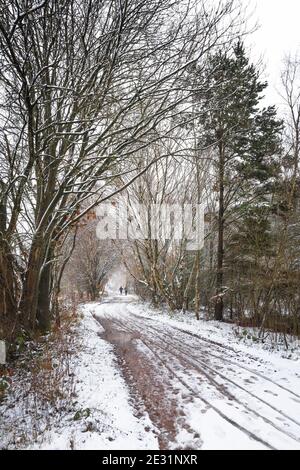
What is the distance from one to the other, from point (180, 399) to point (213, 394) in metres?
0.59

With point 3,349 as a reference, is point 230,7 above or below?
above

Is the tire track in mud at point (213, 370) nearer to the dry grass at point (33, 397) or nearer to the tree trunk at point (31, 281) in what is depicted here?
the dry grass at point (33, 397)

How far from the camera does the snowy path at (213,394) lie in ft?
11.4

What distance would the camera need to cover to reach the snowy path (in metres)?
3.49

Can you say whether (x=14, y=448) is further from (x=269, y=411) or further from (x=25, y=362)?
(x=269, y=411)

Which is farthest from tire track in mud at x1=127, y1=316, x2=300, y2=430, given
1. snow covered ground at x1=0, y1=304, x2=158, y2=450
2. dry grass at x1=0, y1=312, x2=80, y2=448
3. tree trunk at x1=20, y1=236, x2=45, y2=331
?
tree trunk at x1=20, y1=236, x2=45, y2=331

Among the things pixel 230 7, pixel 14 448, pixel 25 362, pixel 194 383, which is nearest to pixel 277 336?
pixel 194 383

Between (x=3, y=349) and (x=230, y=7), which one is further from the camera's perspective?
(x=230, y=7)

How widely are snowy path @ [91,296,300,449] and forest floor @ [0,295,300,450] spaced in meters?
0.01

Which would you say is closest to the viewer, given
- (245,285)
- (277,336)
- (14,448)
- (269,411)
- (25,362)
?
(14,448)

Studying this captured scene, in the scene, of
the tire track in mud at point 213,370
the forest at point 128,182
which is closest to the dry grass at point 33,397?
the forest at point 128,182
